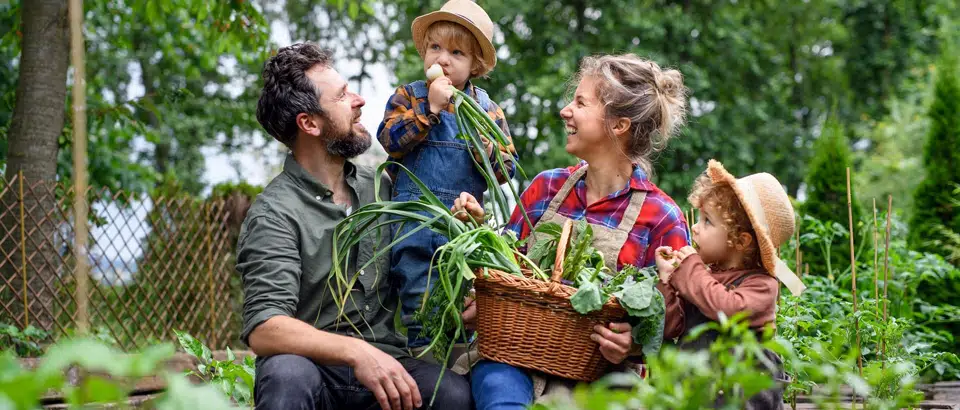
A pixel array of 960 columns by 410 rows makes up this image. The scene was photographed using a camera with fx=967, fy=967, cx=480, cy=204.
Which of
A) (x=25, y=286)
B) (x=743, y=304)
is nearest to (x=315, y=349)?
(x=743, y=304)

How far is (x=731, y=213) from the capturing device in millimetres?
2387

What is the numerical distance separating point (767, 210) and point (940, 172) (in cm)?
608

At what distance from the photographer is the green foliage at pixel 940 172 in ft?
23.8

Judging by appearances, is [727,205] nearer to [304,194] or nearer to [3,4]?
[304,194]

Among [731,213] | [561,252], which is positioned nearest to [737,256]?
[731,213]

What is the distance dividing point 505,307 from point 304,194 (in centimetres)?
85

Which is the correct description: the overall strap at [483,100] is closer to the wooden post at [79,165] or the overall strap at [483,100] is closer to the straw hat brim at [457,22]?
the straw hat brim at [457,22]

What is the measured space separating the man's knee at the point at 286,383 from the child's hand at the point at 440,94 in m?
0.81

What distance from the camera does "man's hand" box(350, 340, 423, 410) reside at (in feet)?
7.77

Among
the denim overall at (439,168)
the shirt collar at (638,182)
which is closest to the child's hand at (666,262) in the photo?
the shirt collar at (638,182)

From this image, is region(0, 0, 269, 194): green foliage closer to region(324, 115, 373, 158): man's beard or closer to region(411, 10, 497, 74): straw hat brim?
region(411, 10, 497, 74): straw hat brim

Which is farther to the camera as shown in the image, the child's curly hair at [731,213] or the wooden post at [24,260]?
the wooden post at [24,260]

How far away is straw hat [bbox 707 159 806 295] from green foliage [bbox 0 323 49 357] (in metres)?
4.48

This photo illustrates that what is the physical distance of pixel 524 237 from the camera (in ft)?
9.22
